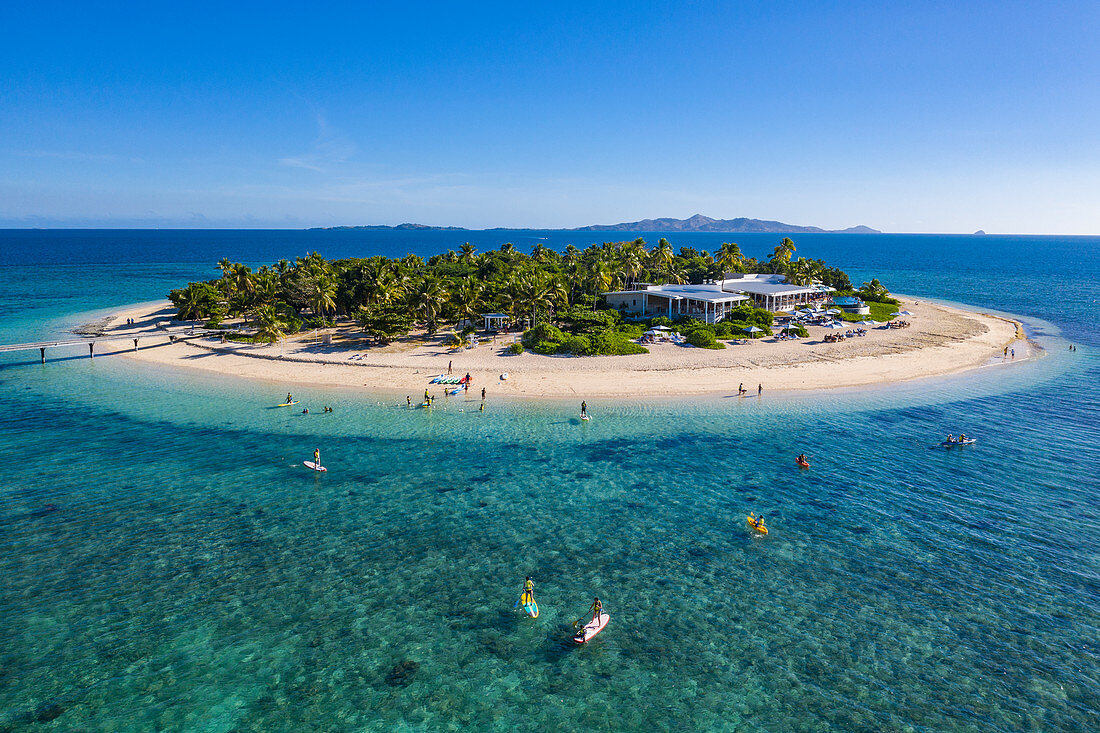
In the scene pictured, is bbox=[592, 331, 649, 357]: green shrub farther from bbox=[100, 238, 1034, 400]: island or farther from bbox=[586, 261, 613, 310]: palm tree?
bbox=[586, 261, 613, 310]: palm tree

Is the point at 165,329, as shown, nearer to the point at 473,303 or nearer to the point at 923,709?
the point at 473,303

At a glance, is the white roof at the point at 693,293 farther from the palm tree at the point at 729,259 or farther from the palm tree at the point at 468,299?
the palm tree at the point at 468,299

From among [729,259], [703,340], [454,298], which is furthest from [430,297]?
[729,259]

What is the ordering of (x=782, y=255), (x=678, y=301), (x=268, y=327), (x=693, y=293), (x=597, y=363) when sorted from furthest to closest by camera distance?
1. (x=782, y=255)
2. (x=678, y=301)
3. (x=693, y=293)
4. (x=268, y=327)
5. (x=597, y=363)

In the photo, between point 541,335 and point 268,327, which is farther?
point 268,327

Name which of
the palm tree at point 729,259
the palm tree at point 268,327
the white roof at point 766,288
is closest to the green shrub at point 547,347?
the palm tree at point 268,327

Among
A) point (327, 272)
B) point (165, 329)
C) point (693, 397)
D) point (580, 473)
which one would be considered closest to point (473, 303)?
point (327, 272)

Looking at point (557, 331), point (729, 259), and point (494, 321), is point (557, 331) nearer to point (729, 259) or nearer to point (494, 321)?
point (494, 321)

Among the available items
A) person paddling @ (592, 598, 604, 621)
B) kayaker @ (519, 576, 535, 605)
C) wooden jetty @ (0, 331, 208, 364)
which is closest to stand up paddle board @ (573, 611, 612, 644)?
person paddling @ (592, 598, 604, 621)
